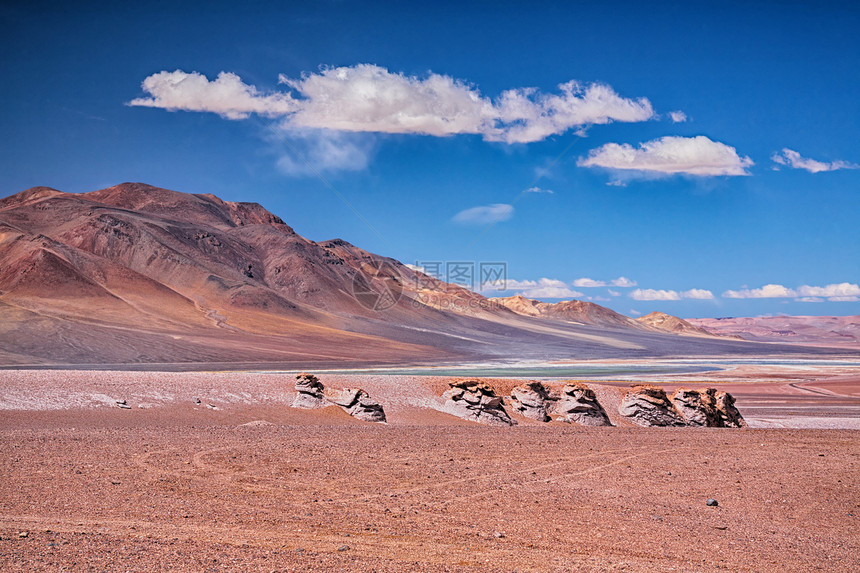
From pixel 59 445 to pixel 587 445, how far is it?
8.76 metres

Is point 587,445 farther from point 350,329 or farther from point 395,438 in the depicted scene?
point 350,329

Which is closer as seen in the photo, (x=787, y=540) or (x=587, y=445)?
(x=787, y=540)

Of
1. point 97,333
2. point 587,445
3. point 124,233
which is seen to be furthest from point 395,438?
point 124,233

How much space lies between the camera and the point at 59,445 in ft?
34.8

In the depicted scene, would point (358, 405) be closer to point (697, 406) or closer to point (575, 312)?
point (697, 406)

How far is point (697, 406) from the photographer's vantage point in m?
20.5

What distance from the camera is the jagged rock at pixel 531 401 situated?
793 inches

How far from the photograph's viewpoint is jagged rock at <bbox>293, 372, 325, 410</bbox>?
18516mm

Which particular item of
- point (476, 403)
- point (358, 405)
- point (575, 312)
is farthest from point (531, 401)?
point (575, 312)

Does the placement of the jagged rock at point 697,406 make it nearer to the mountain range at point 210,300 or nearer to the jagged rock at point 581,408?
the jagged rock at point 581,408

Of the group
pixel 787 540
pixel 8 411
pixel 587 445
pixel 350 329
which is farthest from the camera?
pixel 350 329

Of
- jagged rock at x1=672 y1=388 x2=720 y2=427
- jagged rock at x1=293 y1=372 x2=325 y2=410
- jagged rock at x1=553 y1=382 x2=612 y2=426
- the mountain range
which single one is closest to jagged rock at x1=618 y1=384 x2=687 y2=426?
jagged rock at x1=672 y1=388 x2=720 y2=427

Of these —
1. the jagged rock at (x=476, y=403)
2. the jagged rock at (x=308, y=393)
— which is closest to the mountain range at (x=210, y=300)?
the jagged rock at (x=308, y=393)

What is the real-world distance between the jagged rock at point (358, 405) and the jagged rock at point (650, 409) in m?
7.46
